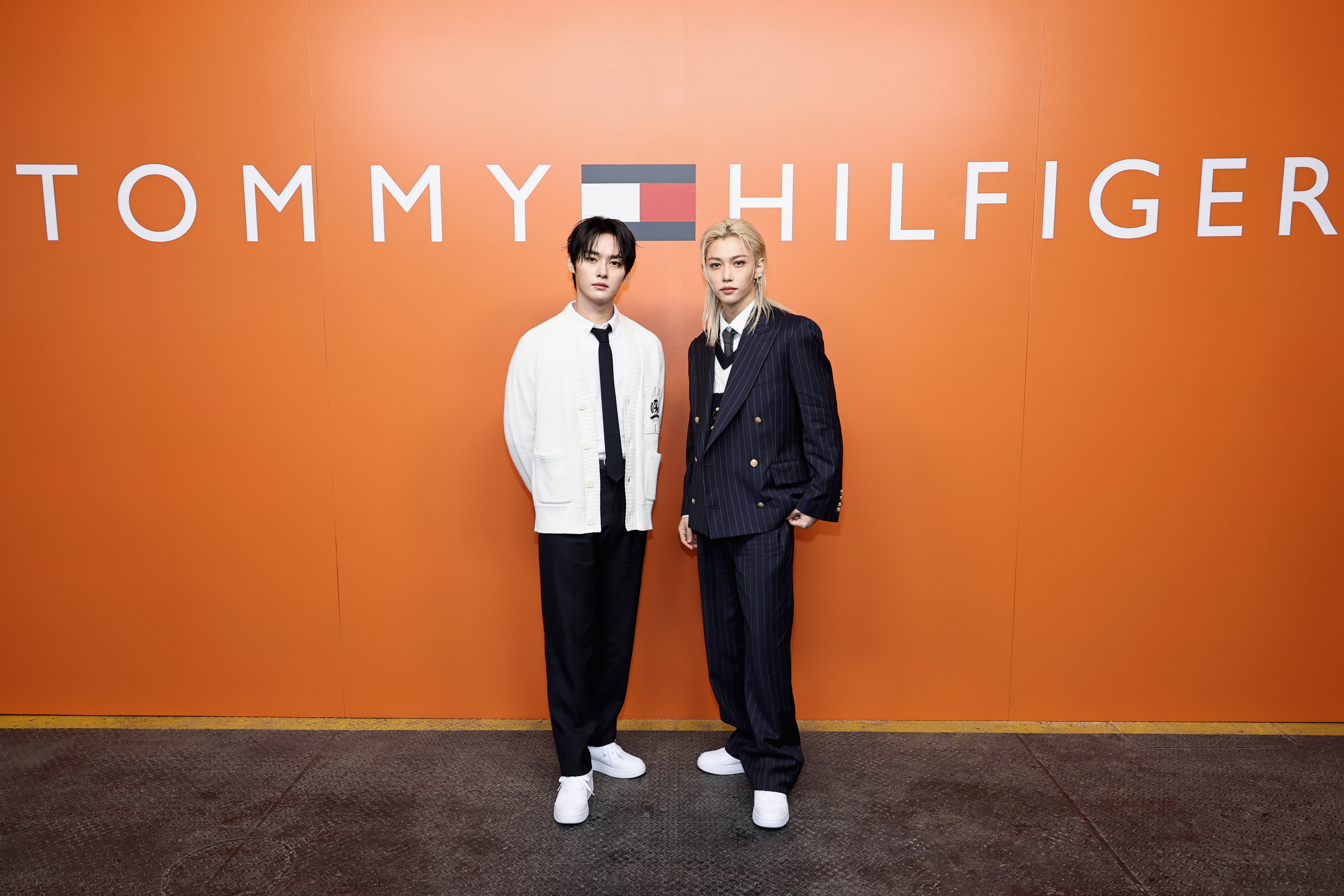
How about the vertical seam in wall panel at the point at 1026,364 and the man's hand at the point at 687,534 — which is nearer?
the man's hand at the point at 687,534

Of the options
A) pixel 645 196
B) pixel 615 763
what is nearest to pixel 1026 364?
pixel 645 196

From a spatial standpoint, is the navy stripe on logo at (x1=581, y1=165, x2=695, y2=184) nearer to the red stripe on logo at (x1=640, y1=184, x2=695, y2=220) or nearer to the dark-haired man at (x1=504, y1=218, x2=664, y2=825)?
the red stripe on logo at (x1=640, y1=184, x2=695, y2=220)

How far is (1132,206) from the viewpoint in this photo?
2.85 meters

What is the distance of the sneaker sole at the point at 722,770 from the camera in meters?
2.71

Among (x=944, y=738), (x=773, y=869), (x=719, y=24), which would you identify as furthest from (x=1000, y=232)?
(x=773, y=869)

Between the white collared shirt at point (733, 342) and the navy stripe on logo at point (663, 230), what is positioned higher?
the navy stripe on logo at point (663, 230)

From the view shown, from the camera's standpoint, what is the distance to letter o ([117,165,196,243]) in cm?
289

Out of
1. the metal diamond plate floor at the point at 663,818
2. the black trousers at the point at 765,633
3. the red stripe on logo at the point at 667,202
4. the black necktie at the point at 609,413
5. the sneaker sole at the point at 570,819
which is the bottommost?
the metal diamond plate floor at the point at 663,818

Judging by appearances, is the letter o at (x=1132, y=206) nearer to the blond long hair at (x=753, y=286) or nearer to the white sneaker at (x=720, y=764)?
the blond long hair at (x=753, y=286)

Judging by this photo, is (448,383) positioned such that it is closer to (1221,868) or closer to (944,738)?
(944,738)

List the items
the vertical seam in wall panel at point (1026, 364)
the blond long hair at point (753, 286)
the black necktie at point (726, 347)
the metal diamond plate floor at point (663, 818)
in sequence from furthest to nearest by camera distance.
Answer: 1. the vertical seam in wall panel at point (1026, 364)
2. the black necktie at point (726, 347)
3. the blond long hair at point (753, 286)
4. the metal diamond plate floor at point (663, 818)

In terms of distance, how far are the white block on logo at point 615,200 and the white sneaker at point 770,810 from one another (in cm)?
206

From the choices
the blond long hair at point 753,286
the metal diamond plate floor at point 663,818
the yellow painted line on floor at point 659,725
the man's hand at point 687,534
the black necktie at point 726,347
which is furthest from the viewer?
the yellow painted line on floor at point 659,725

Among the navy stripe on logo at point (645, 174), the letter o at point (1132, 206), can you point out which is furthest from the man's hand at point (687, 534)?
the letter o at point (1132, 206)
